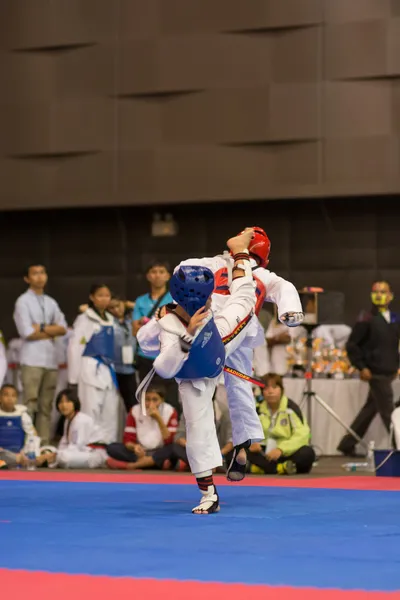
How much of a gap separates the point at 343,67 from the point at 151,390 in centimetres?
417

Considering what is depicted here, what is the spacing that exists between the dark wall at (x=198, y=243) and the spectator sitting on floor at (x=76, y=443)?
387cm

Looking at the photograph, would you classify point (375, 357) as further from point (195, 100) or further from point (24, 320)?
point (195, 100)

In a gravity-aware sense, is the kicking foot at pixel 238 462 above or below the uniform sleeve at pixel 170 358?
below

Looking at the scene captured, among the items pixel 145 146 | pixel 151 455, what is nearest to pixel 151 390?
pixel 151 455

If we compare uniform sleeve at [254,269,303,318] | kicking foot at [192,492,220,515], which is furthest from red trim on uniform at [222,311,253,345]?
kicking foot at [192,492,220,515]

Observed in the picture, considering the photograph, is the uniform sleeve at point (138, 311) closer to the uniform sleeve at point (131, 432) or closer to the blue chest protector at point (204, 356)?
the uniform sleeve at point (131, 432)

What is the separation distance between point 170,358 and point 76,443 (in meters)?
3.66

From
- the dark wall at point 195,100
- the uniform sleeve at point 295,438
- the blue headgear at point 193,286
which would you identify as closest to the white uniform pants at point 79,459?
the uniform sleeve at point 295,438

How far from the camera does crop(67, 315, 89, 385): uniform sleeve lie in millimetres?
8484

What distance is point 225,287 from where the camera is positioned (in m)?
5.28

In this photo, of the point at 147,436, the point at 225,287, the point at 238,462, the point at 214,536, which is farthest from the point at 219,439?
the point at 214,536

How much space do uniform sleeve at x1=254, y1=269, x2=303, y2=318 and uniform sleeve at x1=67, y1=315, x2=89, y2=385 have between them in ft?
11.2

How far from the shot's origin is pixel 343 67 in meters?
10.4

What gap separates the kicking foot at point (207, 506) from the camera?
4559mm
